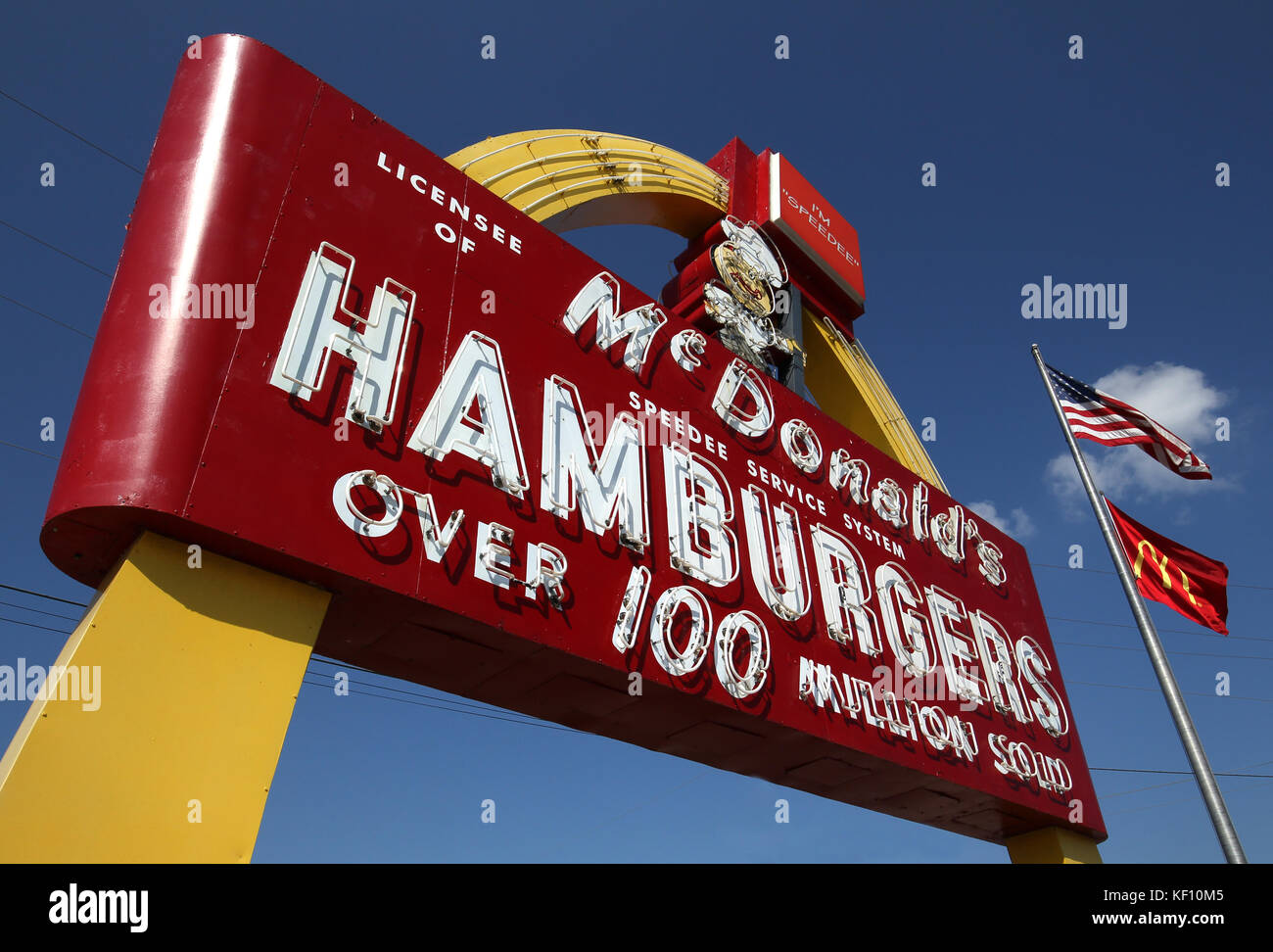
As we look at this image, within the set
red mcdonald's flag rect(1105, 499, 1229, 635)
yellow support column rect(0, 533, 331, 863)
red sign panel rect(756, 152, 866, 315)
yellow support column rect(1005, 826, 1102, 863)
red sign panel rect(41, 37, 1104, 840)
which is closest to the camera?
yellow support column rect(0, 533, 331, 863)

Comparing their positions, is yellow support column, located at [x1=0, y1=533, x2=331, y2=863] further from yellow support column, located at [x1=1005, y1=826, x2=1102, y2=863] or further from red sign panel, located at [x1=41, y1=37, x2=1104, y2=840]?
yellow support column, located at [x1=1005, y1=826, x2=1102, y2=863]

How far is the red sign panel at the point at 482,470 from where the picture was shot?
550 centimetres

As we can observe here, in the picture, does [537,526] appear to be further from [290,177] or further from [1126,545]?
[1126,545]

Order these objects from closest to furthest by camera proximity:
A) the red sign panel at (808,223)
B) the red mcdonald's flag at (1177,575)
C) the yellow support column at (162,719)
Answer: the yellow support column at (162,719)
the red mcdonald's flag at (1177,575)
the red sign panel at (808,223)

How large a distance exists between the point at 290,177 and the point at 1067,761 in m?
11.7

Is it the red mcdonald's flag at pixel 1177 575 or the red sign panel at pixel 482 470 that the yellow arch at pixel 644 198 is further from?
the red mcdonald's flag at pixel 1177 575

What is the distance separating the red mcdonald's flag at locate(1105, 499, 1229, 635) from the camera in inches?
475

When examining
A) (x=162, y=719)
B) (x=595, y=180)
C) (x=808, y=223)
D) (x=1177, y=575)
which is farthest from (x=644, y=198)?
(x=162, y=719)

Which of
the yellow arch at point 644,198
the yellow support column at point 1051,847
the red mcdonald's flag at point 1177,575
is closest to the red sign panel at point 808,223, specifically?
the yellow arch at point 644,198

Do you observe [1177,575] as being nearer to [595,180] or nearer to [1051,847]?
[1051,847]

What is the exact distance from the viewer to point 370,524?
5836 millimetres

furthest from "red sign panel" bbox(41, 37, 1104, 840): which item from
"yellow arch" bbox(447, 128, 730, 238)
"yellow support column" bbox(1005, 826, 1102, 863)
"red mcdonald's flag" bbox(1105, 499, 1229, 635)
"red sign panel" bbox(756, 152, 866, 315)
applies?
"red sign panel" bbox(756, 152, 866, 315)

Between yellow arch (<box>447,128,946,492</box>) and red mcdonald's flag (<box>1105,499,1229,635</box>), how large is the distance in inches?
130

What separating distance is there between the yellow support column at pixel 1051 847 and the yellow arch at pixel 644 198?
562 centimetres
